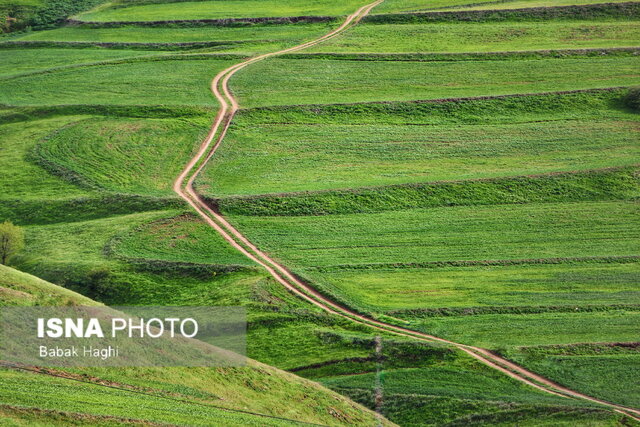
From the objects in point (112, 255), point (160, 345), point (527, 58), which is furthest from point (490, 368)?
point (527, 58)

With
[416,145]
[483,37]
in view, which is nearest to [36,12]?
[483,37]

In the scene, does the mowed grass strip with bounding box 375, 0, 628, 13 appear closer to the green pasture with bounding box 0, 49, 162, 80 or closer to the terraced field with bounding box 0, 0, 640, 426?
the terraced field with bounding box 0, 0, 640, 426

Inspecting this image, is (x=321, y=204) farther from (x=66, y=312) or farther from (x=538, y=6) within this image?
(x=538, y=6)

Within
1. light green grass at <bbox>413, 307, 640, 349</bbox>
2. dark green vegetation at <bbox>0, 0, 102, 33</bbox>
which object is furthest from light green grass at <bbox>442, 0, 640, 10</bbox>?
light green grass at <bbox>413, 307, 640, 349</bbox>

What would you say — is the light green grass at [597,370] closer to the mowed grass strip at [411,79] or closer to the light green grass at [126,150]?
the light green grass at [126,150]

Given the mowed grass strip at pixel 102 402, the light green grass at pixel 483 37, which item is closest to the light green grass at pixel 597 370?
the mowed grass strip at pixel 102 402

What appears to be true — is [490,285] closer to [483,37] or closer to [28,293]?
[28,293]
